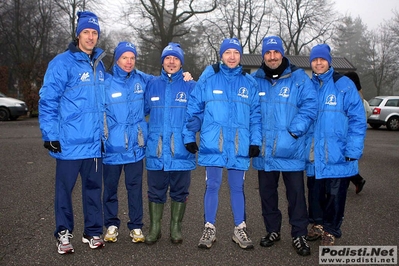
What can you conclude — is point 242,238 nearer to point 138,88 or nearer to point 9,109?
point 138,88

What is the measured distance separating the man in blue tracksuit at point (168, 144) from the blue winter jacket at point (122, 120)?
131 mm

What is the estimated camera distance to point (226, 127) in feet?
13.3

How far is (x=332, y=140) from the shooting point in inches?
161

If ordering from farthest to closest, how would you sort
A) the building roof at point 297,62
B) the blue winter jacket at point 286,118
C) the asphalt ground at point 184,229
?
the building roof at point 297,62
the blue winter jacket at point 286,118
the asphalt ground at point 184,229

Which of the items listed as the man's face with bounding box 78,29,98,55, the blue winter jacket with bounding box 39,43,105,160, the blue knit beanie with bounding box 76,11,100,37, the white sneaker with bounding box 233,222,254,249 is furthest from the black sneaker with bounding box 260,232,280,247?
the blue knit beanie with bounding box 76,11,100,37

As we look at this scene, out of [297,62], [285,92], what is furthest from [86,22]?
[297,62]

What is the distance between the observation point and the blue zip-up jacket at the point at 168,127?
4.16 metres

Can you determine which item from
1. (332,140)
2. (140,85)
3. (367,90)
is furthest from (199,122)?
(367,90)

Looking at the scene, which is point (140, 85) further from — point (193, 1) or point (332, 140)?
point (193, 1)

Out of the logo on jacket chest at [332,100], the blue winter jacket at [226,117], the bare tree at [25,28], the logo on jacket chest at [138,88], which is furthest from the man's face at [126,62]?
the bare tree at [25,28]

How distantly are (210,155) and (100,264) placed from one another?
1.46 m

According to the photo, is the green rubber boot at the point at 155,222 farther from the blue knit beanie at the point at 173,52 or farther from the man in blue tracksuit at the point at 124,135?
the blue knit beanie at the point at 173,52

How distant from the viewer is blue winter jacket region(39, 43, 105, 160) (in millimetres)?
3799

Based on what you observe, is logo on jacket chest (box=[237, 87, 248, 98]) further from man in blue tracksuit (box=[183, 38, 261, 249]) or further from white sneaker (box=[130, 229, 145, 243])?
white sneaker (box=[130, 229, 145, 243])
